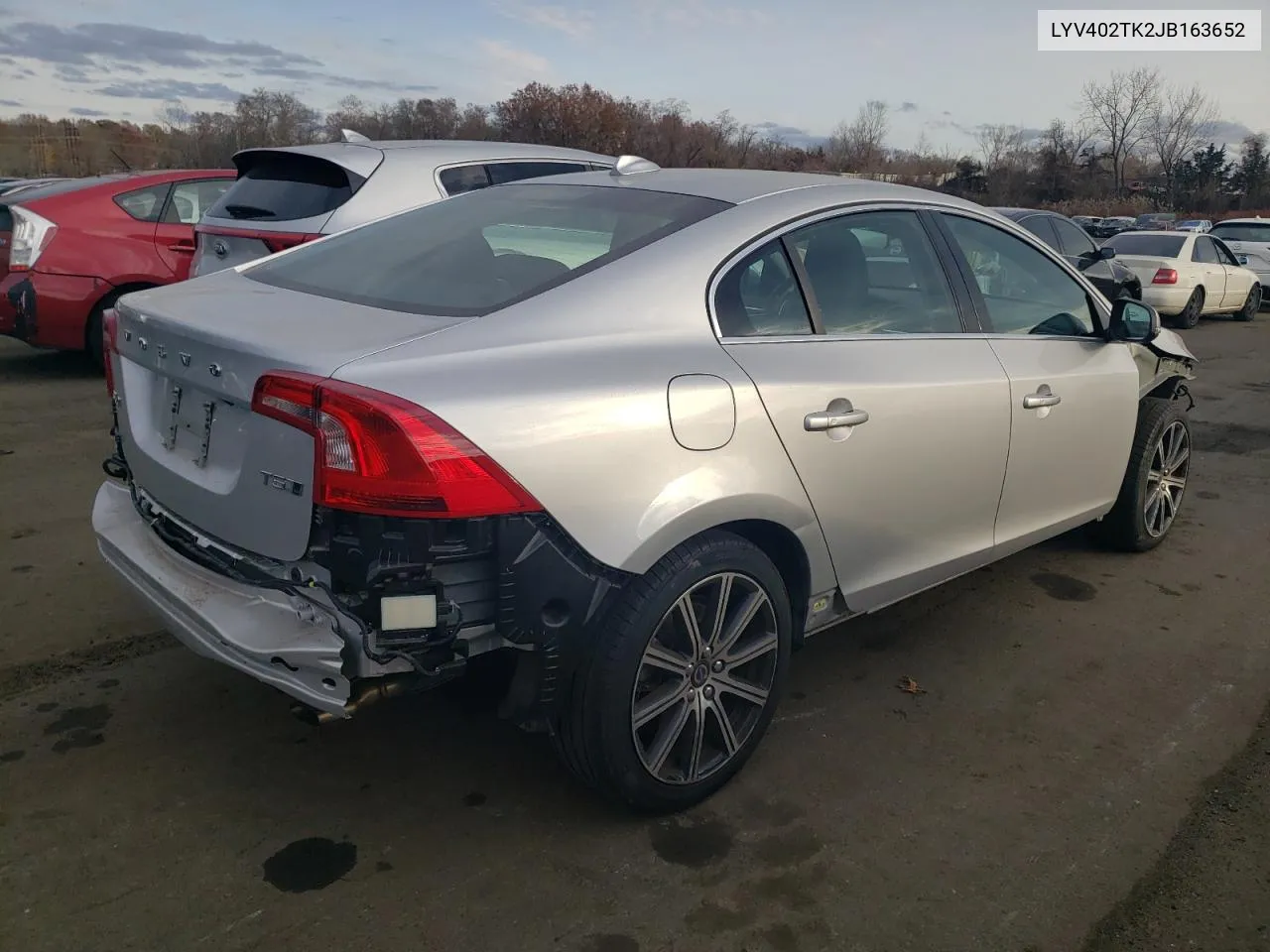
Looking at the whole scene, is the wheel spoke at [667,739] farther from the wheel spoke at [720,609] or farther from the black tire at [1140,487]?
the black tire at [1140,487]

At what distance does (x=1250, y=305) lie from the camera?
1622 cm

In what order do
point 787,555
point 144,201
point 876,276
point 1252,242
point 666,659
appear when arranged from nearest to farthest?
point 666,659, point 787,555, point 876,276, point 144,201, point 1252,242

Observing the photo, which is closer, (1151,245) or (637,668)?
(637,668)

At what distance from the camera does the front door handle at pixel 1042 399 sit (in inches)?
145

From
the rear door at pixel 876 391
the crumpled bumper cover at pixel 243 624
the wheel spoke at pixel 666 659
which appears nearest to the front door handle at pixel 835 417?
the rear door at pixel 876 391

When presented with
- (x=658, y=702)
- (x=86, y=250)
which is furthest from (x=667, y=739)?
(x=86, y=250)

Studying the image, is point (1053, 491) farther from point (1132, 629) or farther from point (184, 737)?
point (184, 737)

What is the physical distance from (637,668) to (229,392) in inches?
46.5

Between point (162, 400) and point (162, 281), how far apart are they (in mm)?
5922

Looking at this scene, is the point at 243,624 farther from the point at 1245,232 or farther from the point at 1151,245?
the point at 1245,232

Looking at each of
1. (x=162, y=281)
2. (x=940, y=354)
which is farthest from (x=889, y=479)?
(x=162, y=281)

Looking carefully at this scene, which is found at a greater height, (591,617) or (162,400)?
(162,400)

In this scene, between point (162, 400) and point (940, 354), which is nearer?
point (162, 400)

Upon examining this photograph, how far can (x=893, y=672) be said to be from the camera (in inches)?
146
